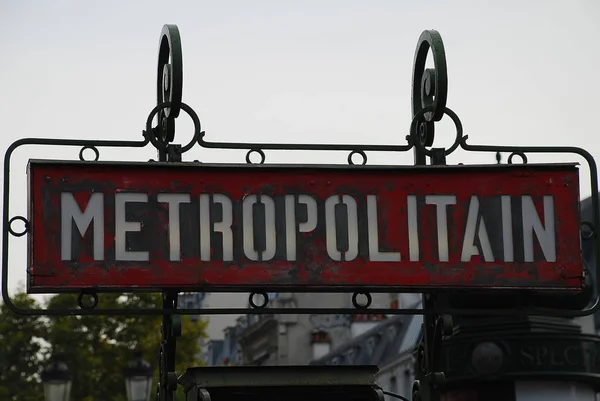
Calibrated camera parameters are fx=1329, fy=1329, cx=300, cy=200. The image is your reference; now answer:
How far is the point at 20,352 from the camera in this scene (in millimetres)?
50438

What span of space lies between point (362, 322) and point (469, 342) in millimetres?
75289

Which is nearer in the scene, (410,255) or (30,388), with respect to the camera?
(410,255)

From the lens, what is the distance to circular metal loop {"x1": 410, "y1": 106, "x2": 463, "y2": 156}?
8898 mm

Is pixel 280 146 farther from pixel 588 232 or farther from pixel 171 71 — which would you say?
pixel 588 232

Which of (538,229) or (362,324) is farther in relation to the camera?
(362,324)

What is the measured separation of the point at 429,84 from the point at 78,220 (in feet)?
8.69

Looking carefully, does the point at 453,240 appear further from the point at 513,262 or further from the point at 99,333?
the point at 99,333

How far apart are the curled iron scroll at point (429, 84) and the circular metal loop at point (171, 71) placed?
5.60 ft

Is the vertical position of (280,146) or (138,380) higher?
(280,146)

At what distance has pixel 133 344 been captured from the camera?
4609 cm

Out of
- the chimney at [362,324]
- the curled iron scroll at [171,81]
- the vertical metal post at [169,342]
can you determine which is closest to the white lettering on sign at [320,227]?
the vertical metal post at [169,342]

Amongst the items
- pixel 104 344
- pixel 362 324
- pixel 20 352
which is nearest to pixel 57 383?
pixel 104 344

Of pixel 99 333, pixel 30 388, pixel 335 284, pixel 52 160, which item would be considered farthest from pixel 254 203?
pixel 30 388

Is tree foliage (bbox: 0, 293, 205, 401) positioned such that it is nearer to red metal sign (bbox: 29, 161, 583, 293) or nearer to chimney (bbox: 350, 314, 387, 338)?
red metal sign (bbox: 29, 161, 583, 293)
